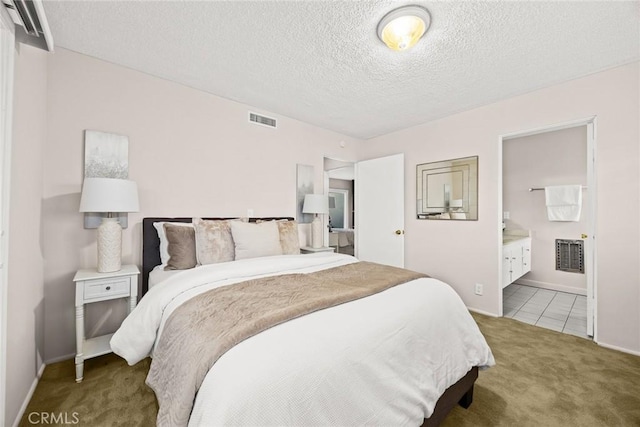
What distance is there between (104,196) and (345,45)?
6.99 ft

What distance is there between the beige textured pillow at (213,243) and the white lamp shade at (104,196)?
1.80ft

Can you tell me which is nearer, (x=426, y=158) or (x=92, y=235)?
(x=92, y=235)

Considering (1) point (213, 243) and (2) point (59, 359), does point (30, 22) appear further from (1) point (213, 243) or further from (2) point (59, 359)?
(2) point (59, 359)

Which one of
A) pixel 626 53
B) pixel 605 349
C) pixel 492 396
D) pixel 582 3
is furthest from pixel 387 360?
pixel 626 53

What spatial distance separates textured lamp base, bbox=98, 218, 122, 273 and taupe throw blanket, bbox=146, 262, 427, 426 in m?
1.04

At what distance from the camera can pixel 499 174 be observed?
3045mm

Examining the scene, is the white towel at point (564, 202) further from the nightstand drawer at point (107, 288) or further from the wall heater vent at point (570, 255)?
the nightstand drawer at point (107, 288)

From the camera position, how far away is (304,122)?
372cm

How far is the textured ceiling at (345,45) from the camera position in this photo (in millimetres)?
1718

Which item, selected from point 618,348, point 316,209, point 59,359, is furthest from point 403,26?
point 59,359

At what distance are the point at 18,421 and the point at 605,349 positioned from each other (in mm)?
4299

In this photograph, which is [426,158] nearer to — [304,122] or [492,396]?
[304,122]

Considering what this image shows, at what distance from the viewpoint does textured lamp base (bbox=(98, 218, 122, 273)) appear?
201 centimetres

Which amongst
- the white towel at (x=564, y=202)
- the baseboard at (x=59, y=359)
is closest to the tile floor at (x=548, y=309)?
the white towel at (x=564, y=202)
